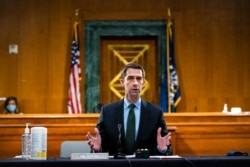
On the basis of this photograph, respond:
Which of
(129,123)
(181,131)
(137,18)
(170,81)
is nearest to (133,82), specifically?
(129,123)

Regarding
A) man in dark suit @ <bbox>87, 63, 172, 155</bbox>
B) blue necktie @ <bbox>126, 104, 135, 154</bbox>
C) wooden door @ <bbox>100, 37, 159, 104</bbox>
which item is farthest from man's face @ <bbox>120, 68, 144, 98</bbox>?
wooden door @ <bbox>100, 37, 159, 104</bbox>

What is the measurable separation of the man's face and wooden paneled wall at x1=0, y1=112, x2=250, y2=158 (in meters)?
1.34

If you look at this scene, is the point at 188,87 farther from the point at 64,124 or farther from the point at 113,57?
the point at 64,124

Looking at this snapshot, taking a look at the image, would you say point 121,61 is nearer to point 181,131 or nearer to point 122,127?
point 181,131

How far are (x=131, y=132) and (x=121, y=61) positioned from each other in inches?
218

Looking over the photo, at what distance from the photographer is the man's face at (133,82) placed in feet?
12.6

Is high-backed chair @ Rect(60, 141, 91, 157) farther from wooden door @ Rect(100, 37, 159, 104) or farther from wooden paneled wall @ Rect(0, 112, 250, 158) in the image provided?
wooden door @ Rect(100, 37, 159, 104)

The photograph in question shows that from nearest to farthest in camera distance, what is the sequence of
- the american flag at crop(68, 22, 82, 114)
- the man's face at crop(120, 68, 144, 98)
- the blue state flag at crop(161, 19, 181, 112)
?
the man's face at crop(120, 68, 144, 98), the american flag at crop(68, 22, 82, 114), the blue state flag at crop(161, 19, 181, 112)

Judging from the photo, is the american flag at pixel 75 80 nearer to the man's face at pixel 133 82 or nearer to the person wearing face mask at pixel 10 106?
the person wearing face mask at pixel 10 106

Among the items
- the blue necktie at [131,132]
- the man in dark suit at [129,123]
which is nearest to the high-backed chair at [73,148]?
the man in dark suit at [129,123]

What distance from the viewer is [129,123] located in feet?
12.5

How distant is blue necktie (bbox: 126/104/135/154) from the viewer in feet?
12.0

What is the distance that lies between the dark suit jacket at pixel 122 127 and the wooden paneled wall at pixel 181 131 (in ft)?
4.15

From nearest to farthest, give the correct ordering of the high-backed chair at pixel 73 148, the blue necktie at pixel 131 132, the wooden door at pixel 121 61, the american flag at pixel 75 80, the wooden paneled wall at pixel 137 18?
the blue necktie at pixel 131 132
the high-backed chair at pixel 73 148
the american flag at pixel 75 80
the wooden paneled wall at pixel 137 18
the wooden door at pixel 121 61
